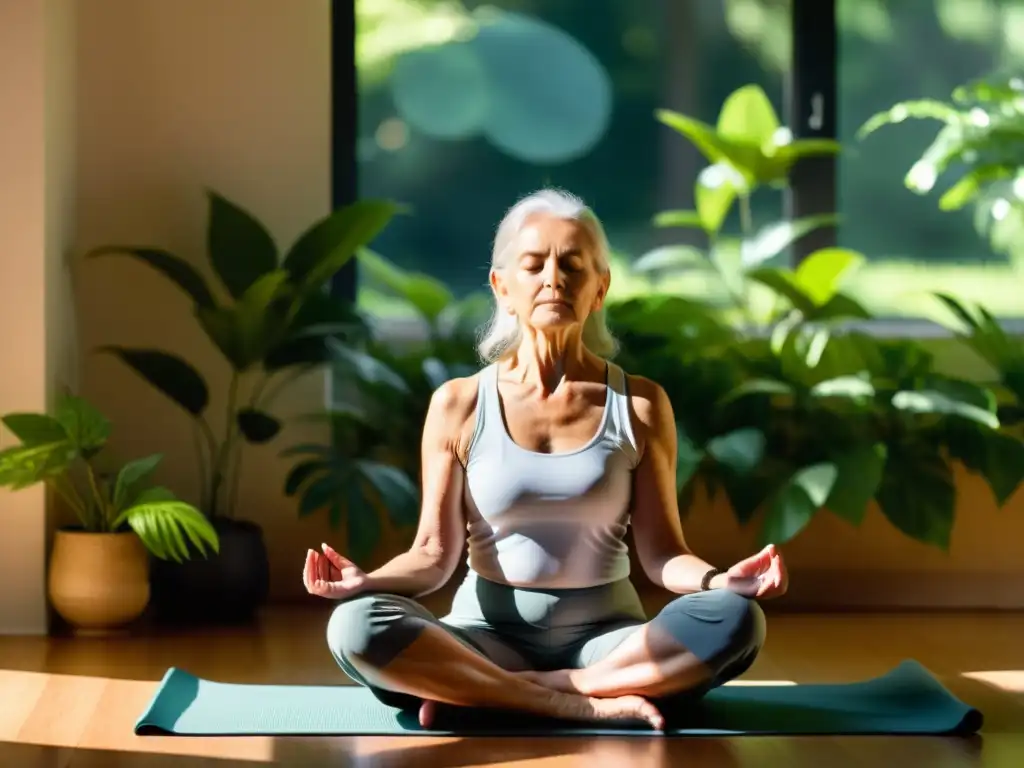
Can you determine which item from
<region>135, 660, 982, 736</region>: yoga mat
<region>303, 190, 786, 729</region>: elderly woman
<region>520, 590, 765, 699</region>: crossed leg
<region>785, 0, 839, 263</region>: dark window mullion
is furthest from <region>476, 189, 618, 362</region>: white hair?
<region>785, 0, 839, 263</region>: dark window mullion

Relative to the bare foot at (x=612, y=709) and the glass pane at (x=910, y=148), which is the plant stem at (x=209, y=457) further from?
the glass pane at (x=910, y=148)

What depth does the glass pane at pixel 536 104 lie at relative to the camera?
4.56m

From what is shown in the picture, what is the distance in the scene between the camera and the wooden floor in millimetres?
2521

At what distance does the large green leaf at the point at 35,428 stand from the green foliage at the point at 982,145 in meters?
2.34

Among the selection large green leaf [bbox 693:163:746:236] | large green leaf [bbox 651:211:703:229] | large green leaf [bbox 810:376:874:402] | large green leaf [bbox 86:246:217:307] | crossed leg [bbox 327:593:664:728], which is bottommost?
crossed leg [bbox 327:593:664:728]

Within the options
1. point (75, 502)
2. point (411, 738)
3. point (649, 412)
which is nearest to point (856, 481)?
point (649, 412)

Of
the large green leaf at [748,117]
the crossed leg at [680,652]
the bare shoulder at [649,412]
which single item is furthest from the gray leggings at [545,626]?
the large green leaf at [748,117]

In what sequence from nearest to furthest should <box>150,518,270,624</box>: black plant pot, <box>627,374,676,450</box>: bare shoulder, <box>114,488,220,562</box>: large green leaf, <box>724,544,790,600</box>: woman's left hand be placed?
1. <box>724,544,790,600</box>: woman's left hand
2. <box>627,374,676,450</box>: bare shoulder
3. <box>114,488,220,562</box>: large green leaf
4. <box>150,518,270,624</box>: black plant pot

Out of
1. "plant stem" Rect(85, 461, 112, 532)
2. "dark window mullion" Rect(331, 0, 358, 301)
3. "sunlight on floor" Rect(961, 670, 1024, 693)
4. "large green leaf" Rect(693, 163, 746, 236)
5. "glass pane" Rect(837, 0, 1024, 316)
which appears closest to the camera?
"sunlight on floor" Rect(961, 670, 1024, 693)

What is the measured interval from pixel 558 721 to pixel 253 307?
62.1 inches

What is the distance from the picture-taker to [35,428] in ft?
11.9

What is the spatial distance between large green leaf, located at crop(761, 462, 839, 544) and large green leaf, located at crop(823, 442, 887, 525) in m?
0.03

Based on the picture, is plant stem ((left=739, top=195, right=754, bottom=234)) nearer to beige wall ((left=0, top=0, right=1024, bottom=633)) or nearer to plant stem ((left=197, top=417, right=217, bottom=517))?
beige wall ((left=0, top=0, right=1024, bottom=633))

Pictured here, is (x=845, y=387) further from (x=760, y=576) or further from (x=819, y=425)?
(x=760, y=576)
